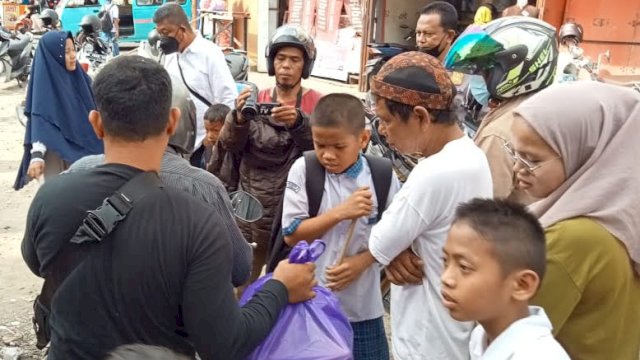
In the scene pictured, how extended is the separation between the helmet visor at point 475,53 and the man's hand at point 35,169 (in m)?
2.84

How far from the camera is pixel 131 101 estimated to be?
145 centimetres

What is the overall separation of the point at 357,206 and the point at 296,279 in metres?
0.51

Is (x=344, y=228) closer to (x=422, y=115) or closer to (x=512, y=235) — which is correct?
(x=422, y=115)

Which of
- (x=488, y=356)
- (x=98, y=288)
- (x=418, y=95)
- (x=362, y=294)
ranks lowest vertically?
(x=362, y=294)

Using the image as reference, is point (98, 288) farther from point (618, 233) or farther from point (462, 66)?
point (462, 66)

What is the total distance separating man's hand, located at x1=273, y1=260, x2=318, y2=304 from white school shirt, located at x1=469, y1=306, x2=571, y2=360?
56 centimetres

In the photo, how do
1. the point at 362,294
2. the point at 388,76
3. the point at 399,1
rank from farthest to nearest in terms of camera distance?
the point at 399,1 < the point at 362,294 < the point at 388,76

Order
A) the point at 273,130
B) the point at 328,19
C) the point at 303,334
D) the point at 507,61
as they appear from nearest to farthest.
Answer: the point at 303,334 < the point at 507,61 < the point at 273,130 < the point at 328,19

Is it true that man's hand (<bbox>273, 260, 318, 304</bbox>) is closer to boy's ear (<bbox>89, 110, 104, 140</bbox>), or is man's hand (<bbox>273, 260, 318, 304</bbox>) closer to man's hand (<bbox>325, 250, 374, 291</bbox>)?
man's hand (<bbox>325, 250, 374, 291</bbox>)

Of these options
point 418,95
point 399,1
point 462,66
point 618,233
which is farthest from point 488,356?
point 399,1

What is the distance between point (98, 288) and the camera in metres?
1.41

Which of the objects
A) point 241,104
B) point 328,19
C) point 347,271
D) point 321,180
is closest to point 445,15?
point 241,104

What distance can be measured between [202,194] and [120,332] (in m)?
0.48

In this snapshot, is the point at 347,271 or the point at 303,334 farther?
the point at 347,271
